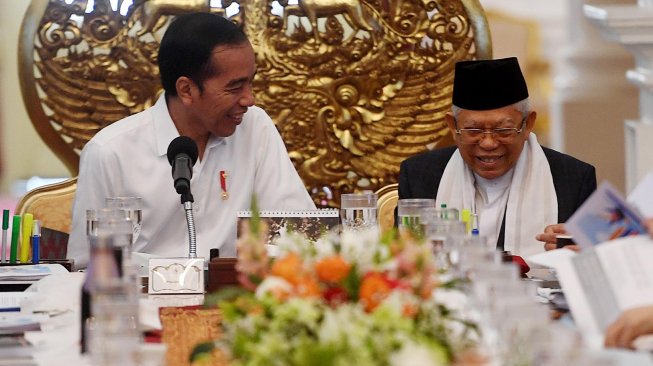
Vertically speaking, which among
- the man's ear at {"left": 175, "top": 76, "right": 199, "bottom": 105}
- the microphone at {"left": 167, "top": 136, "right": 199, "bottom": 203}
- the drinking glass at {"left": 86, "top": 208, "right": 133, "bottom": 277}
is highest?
the man's ear at {"left": 175, "top": 76, "right": 199, "bottom": 105}

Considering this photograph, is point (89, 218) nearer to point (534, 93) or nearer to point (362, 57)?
point (362, 57)

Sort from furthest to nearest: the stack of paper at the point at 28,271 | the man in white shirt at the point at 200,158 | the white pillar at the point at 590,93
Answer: the white pillar at the point at 590,93 < the man in white shirt at the point at 200,158 < the stack of paper at the point at 28,271

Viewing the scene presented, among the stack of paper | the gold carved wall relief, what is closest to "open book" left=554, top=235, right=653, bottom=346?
the stack of paper

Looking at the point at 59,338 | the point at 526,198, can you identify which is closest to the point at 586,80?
the point at 526,198

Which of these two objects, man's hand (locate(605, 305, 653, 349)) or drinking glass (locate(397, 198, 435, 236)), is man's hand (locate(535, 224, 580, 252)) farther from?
man's hand (locate(605, 305, 653, 349))

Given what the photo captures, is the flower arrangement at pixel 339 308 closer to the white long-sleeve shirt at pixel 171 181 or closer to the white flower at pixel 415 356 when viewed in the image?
the white flower at pixel 415 356

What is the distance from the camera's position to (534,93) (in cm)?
558

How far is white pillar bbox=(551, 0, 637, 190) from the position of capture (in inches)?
220

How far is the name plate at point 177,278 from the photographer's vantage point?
2.78 meters

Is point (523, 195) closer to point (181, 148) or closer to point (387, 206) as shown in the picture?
point (387, 206)

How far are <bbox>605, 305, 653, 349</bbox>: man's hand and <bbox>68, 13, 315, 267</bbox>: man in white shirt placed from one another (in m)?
1.91

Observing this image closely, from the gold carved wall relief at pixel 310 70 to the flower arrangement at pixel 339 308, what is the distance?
9.94 feet

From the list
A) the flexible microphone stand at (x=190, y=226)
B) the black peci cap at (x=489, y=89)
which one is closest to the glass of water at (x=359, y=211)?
the flexible microphone stand at (x=190, y=226)

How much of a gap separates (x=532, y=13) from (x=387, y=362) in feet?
14.2
